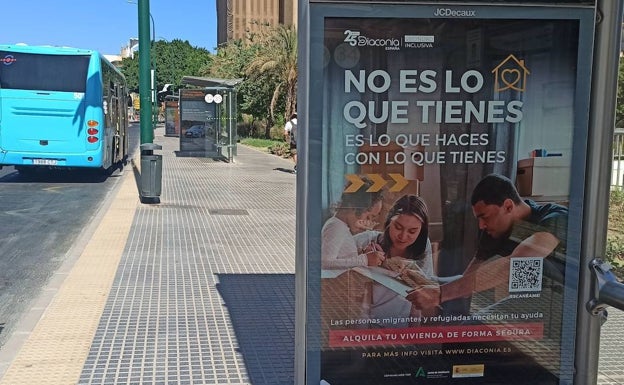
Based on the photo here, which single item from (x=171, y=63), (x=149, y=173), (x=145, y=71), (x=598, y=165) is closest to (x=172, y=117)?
(x=145, y=71)

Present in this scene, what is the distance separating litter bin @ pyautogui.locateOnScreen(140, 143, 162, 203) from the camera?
12.2 m

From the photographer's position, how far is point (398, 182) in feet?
9.87

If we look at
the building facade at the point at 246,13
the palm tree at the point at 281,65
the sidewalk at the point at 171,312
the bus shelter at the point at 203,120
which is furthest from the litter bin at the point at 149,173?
the building facade at the point at 246,13

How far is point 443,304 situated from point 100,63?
14671 millimetres

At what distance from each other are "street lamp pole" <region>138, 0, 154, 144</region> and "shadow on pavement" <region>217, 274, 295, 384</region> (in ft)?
21.1

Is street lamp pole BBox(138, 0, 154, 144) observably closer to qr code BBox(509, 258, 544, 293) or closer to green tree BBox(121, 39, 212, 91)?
qr code BBox(509, 258, 544, 293)

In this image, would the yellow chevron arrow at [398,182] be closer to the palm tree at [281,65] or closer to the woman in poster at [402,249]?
the woman in poster at [402,249]

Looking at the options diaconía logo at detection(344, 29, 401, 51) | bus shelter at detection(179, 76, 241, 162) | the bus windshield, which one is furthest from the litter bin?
bus shelter at detection(179, 76, 241, 162)

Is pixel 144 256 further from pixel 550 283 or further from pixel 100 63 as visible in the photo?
pixel 100 63

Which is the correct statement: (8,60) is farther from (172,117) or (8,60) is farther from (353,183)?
(172,117)

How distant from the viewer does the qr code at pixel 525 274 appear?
314 cm

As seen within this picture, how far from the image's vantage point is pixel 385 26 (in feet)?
9.45

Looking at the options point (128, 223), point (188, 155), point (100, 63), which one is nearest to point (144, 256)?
point (128, 223)

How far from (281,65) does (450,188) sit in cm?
3081
